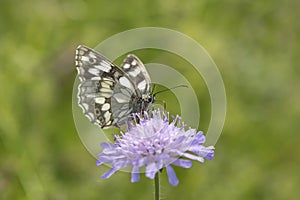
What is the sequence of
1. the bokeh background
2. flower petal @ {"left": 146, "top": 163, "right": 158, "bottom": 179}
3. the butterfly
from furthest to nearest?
the bokeh background
the butterfly
flower petal @ {"left": 146, "top": 163, "right": 158, "bottom": 179}

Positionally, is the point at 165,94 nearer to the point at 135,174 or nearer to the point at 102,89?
the point at 102,89

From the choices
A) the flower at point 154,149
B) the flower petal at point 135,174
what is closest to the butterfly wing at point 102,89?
the flower at point 154,149

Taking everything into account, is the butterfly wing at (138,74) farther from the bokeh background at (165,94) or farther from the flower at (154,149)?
the bokeh background at (165,94)

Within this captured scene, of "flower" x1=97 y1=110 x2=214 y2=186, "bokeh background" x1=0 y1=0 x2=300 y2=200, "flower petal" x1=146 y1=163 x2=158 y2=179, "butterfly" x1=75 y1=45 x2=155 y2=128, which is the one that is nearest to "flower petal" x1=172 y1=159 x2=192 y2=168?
"flower" x1=97 y1=110 x2=214 y2=186

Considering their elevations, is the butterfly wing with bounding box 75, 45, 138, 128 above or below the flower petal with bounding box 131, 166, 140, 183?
above

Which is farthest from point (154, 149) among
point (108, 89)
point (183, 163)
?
point (108, 89)

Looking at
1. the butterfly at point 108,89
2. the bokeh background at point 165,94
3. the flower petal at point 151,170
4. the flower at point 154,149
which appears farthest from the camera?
the bokeh background at point 165,94

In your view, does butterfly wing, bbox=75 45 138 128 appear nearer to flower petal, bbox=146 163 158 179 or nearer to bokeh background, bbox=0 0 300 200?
flower petal, bbox=146 163 158 179
